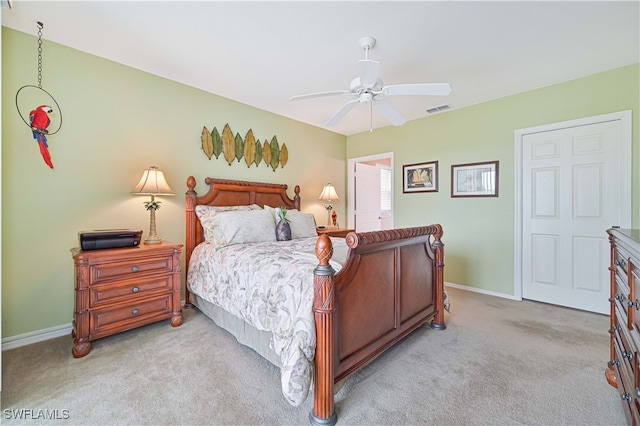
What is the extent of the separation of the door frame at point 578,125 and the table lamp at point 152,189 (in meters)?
4.03

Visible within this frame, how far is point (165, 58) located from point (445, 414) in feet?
11.9

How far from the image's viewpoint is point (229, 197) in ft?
11.7

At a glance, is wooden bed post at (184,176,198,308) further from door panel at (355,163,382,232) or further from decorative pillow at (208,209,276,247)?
door panel at (355,163,382,232)

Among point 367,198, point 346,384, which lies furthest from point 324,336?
point 367,198

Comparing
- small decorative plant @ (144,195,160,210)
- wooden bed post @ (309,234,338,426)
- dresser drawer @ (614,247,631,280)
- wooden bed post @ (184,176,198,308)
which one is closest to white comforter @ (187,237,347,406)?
wooden bed post @ (309,234,338,426)

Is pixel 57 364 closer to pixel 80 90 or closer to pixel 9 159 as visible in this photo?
pixel 9 159

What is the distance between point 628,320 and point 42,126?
4.16m

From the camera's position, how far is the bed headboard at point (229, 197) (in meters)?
3.22

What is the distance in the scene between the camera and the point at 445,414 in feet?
5.11

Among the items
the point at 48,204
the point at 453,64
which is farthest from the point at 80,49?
the point at 453,64

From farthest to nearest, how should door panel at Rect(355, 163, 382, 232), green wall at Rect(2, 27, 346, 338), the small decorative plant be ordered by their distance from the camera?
door panel at Rect(355, 163, 382, 232), the small decorative plant, green wall at Rect(2, 27, 346, 338)

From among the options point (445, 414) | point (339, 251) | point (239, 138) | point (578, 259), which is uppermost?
point (239, 138)

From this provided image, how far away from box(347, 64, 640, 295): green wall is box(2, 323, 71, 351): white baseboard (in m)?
4.31

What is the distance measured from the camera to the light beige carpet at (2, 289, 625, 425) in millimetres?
1546
